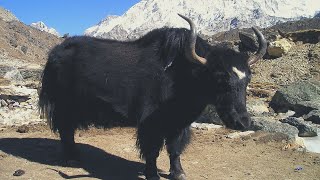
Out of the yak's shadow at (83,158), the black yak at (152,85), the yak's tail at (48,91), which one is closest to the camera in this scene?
the black yak at (152,85)

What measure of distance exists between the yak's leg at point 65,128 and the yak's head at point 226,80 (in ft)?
7.66

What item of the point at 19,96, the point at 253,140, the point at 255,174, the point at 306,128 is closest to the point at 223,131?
the point at 253,140

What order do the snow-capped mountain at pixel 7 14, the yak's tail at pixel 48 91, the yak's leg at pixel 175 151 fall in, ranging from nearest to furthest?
1. the yak's leg at pixel 175 151
2. the yak's tail at pixel 48 91
3. the snow-capped mountain at pixel 7 14

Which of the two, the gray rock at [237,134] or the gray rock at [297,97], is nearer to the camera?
the gray rock at [237,134]

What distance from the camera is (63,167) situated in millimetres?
6688

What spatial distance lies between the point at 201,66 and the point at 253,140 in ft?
12.1

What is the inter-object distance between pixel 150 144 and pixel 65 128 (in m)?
1.61

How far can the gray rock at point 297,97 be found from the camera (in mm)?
14117

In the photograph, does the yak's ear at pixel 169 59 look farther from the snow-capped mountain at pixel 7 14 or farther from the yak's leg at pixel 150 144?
the snow-capped mountain at pixel 7 14

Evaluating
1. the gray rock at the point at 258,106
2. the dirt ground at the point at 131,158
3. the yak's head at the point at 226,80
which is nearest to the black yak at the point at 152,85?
the yak's head at the point at 226,80

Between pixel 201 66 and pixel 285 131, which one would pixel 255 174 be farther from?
pixel 285 131

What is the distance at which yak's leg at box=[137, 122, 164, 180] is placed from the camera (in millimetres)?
6172

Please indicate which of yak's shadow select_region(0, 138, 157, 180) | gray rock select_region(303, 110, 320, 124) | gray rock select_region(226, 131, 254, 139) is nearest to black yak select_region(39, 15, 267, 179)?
yak's shadow select_region(0, 138, 157, 180)

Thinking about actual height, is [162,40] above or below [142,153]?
above
